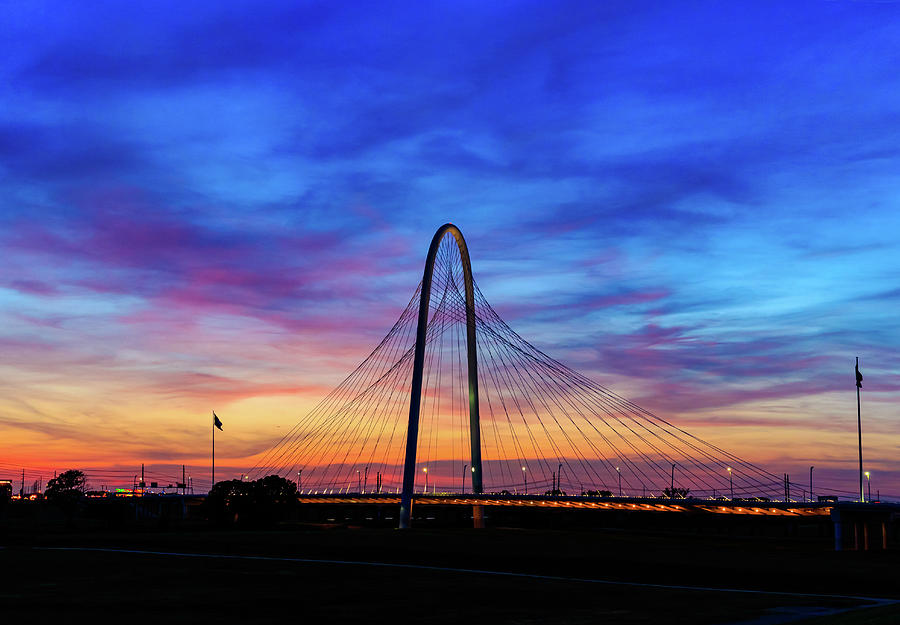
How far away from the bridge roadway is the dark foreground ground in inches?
1994

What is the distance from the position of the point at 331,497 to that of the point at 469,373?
37.4 meters

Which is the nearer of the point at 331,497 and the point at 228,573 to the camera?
the point at 228,573

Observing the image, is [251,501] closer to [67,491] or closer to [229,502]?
[229,502]

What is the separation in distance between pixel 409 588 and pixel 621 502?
91239mm

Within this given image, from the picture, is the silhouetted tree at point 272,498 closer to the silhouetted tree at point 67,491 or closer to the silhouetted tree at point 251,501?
the silhouetted tree at point 251,501

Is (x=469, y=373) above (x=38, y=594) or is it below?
above

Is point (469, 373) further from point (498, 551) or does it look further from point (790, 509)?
point (498, 551)

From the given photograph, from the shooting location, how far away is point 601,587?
36.2 m

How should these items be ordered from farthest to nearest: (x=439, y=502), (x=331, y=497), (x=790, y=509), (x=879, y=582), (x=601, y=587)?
(x=331, y=497) < (x=439, y=502) < (x=790, y=509) < (x=879, y=582) < (x=601, y=587)

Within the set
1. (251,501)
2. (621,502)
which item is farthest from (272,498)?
(621,502)

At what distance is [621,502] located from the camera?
12106 centimetres

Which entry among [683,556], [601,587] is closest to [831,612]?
[601,587]

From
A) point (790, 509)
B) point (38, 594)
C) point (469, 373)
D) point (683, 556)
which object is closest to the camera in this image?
point (38, 594)

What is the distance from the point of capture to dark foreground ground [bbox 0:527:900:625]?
1016 inches
